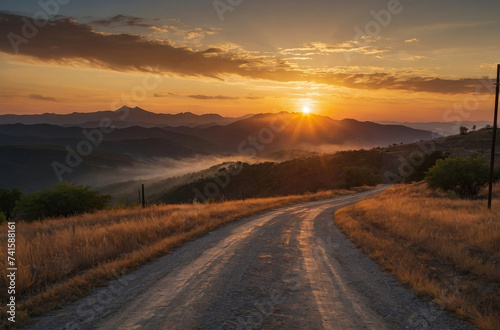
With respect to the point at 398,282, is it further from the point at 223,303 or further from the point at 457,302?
the point at 223,303

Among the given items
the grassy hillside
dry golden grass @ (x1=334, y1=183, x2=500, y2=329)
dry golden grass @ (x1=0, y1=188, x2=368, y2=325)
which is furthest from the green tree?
dry golden grass @ (x1=334, y1=183, x2=500, y2=329)

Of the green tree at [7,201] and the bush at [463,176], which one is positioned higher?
the bush at [463,176]

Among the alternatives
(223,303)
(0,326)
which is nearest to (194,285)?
(223,303)

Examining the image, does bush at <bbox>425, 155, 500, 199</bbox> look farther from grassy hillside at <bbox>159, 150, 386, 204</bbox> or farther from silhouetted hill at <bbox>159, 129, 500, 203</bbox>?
silhouetted hill at <bbox>159, 129, 500, 203</bbox>

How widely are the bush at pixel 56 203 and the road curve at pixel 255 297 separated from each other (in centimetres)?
1921

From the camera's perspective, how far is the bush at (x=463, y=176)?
29328 mm

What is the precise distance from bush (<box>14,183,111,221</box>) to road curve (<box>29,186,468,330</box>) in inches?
756

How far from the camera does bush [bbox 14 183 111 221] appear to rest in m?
25.0

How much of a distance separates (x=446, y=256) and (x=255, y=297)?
657cm

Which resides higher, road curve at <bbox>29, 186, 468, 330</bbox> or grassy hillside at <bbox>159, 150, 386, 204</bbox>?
road curve at <bbox>29, 186, 468, 330</bbox>

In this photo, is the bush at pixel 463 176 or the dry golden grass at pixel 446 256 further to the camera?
the bush at pixel 463 176

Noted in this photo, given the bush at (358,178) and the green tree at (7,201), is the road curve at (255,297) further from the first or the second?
the bush at (358,178)

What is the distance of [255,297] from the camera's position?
668 centimetres

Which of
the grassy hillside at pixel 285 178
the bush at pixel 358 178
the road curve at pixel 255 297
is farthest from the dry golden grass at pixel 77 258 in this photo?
the grassy hillside at pixel 285 178
